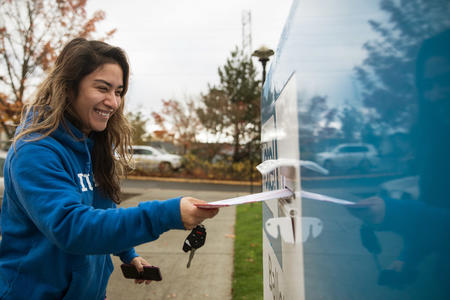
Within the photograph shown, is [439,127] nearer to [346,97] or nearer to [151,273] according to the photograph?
[346,97]

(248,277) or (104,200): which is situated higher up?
(104,200)

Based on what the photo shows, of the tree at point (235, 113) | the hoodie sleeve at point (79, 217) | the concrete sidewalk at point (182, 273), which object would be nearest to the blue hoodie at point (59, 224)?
the hoodie sleeve at point (79, 217)

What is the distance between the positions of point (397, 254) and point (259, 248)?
4.57m

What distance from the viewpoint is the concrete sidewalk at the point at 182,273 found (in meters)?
3.57

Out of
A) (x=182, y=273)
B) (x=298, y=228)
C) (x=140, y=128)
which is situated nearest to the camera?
(x=298, y=228)

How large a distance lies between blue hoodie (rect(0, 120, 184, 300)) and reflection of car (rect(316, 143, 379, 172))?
0.50 metres

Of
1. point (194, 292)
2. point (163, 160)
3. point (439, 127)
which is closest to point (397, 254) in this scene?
point (439, 127)

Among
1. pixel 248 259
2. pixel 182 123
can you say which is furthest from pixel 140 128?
pixel 248 259

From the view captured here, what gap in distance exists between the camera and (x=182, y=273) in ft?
13.6

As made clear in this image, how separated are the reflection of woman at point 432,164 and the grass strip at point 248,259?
3125 mm

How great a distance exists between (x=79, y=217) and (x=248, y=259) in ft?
12.5

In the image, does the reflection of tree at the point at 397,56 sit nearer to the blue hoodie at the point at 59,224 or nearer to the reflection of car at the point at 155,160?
the blue hoodie at the point at 59,224

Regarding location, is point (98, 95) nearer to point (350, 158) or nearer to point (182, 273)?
point (350, 158)

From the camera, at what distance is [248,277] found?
12.8 feet
